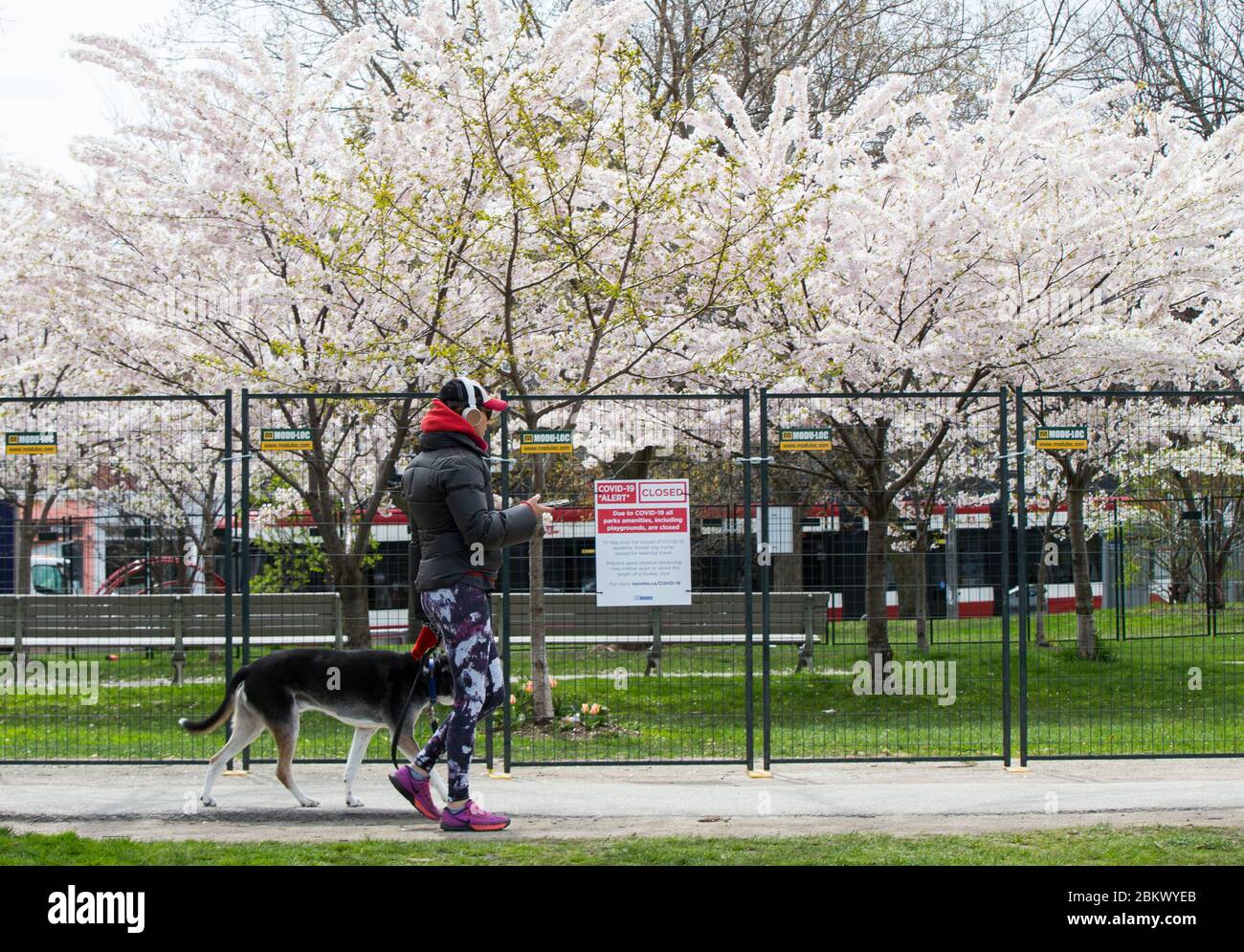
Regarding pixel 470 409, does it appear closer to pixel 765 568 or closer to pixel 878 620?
pixel 765 568

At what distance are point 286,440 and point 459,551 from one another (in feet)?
9.23

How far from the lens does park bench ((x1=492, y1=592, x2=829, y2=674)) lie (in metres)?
9.66

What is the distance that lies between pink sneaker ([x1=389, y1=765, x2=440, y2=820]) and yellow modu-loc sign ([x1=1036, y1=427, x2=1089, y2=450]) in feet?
15.7

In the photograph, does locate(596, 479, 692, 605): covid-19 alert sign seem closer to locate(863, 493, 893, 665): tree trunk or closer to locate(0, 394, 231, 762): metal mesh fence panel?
locate(863, 493, 893, 665): tree trunk

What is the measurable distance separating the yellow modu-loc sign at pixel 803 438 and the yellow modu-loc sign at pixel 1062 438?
149cm

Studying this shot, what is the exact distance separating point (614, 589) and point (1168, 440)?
26.9 feet

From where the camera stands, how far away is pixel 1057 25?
2408cm

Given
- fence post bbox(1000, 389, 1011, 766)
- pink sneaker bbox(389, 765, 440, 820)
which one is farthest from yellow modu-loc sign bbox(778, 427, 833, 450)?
pink sneaker bbox(389, 765, 440, 820)

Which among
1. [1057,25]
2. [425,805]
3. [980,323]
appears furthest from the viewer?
[1057,25]

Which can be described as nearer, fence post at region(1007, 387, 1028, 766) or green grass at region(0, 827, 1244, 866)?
green grass at region(0, 827, 1244, 866)

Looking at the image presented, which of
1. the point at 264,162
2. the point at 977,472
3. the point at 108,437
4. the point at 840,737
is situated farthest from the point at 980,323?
the point at 108,437

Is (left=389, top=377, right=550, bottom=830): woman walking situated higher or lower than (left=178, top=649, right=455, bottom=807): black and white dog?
higher

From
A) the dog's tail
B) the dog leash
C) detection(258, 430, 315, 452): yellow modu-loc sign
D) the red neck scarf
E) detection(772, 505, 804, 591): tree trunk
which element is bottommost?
the dog's tail

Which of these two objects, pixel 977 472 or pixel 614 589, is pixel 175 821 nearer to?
pixel 614 589
